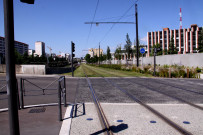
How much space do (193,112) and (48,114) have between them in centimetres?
419

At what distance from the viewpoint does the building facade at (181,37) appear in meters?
92.2

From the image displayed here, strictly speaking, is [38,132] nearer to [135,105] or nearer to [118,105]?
[118,105]

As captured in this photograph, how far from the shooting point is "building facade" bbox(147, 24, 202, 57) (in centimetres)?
9225

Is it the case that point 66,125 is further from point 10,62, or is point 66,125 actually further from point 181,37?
point 181,37

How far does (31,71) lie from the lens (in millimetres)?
21172

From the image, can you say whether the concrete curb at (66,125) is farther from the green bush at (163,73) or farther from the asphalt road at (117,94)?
the green bush at (163,73)

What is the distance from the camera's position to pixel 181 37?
9844 cm

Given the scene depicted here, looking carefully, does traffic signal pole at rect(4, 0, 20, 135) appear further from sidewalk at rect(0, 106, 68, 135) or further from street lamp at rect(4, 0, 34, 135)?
sidewalk at rect(0, 106, 68, 135)

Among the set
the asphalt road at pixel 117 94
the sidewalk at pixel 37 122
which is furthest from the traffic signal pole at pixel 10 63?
the asphalt road at pixel 117 94

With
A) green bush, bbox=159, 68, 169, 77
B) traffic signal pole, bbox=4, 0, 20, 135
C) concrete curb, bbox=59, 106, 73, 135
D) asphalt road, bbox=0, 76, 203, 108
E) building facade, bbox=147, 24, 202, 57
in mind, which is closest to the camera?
traffic signal pole, bbox=4, 0, 20, 135

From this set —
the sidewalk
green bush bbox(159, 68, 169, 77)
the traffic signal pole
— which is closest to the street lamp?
the traffic signal pole

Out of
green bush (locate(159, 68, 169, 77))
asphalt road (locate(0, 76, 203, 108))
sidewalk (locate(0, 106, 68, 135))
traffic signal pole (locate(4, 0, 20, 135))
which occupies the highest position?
traffic signal pole (locate(4, 0, 20, 135))

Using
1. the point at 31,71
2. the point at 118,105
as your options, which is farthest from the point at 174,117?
the point at 31,71

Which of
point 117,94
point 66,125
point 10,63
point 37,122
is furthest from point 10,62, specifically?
point 117,94
